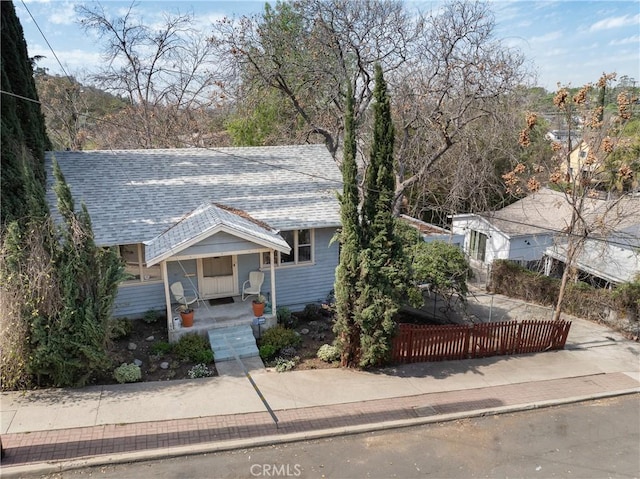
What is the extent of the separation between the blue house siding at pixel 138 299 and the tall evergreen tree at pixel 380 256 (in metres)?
6.43

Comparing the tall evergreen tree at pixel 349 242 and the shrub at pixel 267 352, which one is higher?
the tall evergreen tree at pixel 349 242

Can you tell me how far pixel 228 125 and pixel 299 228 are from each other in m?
17.3

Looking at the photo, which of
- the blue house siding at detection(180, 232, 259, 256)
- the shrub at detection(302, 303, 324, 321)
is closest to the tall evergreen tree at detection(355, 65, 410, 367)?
the shrub at detection(302, 303, 324, 321)

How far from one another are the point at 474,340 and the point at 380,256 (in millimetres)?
4217

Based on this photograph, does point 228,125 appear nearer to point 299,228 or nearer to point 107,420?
point 299,228

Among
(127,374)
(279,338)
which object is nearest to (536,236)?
(279,338)

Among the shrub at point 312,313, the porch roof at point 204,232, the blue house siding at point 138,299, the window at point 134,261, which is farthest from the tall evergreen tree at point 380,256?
the window at point 134,261

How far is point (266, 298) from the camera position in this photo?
14625 mm

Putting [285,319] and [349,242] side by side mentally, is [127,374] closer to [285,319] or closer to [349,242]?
[285,319]

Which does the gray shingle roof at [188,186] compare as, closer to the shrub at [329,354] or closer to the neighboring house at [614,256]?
the shrub at [329,354]

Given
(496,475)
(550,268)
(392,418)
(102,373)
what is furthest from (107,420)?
(550,268)

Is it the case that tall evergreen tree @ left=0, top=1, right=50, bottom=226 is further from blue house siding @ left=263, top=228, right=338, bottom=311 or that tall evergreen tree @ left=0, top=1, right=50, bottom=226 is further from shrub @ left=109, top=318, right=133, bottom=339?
blue house siding @ left=263, top=228, right=338, bottom=311

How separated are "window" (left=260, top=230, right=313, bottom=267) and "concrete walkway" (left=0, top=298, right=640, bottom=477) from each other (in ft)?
14.2

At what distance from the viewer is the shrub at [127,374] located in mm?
10406
